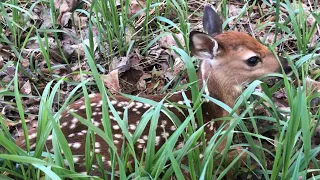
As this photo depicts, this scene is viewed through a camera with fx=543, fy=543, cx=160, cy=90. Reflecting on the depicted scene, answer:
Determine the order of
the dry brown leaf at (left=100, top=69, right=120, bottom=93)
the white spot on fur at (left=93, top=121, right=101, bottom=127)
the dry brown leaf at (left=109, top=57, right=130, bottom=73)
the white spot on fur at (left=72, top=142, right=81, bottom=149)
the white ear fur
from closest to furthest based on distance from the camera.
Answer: the white spot on fur at (left=72, top=142, right=81, bottom=149), the white spot on fur at (left=93, top=121, right=101, bottom=127), the white ear fur, the dry brown leaf at (left=100, top=69, right=120, bottom=93), the dry brown leaf at (left=109, top=57, right=130, bottom=73)

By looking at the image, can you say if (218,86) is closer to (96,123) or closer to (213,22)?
(213,22)

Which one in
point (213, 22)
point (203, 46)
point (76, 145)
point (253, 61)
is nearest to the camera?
point (76, 145)

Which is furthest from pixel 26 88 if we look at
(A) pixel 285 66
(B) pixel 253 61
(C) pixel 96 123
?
(A) pixel 285 66

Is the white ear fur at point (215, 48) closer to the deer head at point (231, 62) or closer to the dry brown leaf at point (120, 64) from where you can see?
the deer head at point (231, 62)

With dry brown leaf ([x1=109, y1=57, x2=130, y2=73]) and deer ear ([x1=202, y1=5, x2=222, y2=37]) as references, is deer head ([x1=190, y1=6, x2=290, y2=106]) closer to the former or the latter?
deer ear ([x1=202, y1=5, x2=222, y2=37])

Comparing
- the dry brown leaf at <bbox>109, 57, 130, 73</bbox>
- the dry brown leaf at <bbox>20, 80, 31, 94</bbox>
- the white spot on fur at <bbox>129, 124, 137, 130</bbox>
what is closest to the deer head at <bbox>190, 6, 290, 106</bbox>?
the white spot on fur at <bbox>129, 124, 137, 130</bbox>

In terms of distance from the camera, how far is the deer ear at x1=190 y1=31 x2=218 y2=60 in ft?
10.4

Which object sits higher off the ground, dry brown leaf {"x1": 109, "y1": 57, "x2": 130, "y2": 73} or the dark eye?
the dark eye

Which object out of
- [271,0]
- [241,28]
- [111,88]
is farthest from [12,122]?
[271,0]

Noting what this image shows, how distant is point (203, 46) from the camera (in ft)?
10.7

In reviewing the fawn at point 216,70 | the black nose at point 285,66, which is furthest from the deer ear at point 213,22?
the black nose at point 285,66

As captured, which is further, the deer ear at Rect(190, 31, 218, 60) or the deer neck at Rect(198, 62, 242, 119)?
the deer neck at Rect(198, 62, 242, 119)

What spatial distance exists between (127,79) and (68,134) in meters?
1.30

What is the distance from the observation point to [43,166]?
2.23 meters
